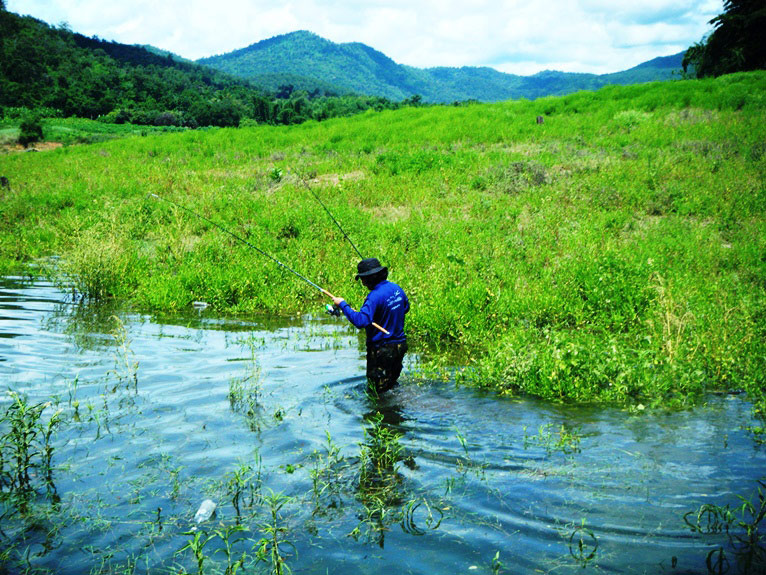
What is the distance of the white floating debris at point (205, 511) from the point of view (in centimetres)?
453

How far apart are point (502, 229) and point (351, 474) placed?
10758 millimetres

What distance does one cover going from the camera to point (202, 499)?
15.9ft

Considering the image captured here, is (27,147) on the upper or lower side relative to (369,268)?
upper

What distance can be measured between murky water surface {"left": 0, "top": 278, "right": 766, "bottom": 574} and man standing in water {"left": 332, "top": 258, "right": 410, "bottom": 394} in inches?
13.4

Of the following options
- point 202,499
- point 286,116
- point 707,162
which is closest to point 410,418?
point 202,499

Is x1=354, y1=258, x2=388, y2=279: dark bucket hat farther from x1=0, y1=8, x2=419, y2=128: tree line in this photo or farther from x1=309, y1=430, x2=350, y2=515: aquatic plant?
x1=0, y1=8, x2=419, y2=128: tree line

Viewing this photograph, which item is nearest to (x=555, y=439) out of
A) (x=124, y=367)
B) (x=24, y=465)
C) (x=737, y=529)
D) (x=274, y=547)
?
(x=737, y=529)

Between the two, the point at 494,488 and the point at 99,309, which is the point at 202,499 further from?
the point at 99,309

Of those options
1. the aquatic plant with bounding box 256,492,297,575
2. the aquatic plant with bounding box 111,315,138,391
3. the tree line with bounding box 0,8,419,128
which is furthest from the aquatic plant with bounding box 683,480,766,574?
the tree line with bounding box 0,8,419,128

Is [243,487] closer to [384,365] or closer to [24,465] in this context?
[24,465]

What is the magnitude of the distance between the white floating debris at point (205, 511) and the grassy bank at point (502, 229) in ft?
13.0

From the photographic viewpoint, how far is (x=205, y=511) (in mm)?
4566

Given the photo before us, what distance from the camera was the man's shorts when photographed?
7.19 metres

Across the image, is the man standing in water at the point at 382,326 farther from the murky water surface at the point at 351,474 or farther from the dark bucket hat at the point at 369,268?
the murky water surface at the point at 351,474
